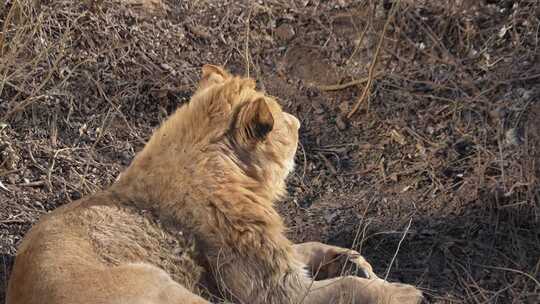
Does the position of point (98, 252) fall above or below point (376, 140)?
above

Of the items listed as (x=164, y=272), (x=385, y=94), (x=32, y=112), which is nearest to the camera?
(x=164, y=272)

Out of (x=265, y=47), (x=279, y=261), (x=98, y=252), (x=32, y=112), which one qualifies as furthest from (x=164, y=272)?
(x=265, y=47)

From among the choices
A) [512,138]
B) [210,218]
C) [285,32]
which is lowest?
[512,138]

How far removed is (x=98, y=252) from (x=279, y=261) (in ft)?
3.37

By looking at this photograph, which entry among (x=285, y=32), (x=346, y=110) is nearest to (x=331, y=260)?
(x=346, y=110)

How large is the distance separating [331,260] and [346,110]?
80.0 inches

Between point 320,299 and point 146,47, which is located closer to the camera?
point 320,299

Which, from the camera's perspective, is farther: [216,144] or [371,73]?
[371,73]

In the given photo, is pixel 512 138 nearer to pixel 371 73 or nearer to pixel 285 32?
pixel 371 73

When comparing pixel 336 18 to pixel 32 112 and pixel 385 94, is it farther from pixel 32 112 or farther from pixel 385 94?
pixel 32 112

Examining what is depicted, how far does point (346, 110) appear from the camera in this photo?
7.62m

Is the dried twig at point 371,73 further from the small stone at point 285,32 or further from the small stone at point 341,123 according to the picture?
the small stone at point 285,32

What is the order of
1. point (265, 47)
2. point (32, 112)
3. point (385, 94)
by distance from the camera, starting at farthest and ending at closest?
1. point (265, 47)
2. point (385, 94)
3. point (32, 112)

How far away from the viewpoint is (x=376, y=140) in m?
7.33
